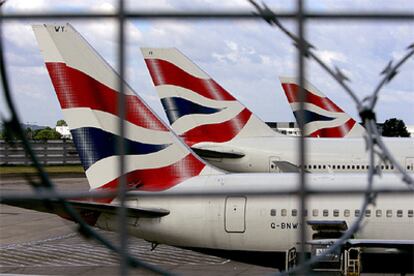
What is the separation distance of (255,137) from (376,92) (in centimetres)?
1712

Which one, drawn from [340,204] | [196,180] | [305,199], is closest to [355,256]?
[340,204]

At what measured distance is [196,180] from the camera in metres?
10.3

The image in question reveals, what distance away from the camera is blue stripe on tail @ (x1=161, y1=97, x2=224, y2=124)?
18.0 meters

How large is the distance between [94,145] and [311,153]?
9564 mm

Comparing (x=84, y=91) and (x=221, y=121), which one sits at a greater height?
(x=221, y=121)

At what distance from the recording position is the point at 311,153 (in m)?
17.5

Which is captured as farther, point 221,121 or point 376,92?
point 221,121

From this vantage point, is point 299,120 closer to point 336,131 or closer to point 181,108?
point 181,108

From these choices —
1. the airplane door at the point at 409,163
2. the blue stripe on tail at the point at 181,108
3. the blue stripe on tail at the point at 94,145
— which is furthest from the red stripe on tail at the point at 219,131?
the blue stripe on tail at the point at 94,145

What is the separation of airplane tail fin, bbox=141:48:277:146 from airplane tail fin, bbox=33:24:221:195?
7.77 m

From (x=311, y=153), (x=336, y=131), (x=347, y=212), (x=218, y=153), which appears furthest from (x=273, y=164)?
(x=347, y=212)

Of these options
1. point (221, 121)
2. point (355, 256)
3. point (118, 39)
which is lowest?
point (355, 256)

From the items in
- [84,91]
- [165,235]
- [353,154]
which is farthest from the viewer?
[353,154]

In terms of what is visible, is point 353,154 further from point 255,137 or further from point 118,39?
point 118,39
